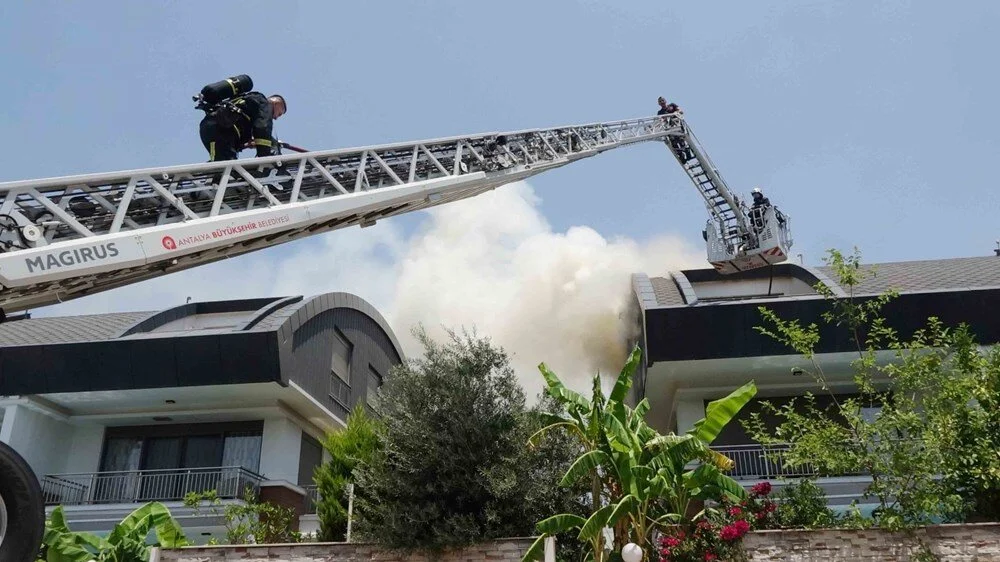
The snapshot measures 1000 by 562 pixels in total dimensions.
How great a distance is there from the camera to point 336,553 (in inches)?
555

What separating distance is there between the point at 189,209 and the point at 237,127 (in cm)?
146

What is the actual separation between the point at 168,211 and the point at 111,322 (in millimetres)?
17564

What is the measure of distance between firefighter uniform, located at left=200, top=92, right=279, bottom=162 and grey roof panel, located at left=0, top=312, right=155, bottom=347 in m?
12.9

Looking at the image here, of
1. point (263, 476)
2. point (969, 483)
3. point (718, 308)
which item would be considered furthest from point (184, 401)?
point (969, 483)

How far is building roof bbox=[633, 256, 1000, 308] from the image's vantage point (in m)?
21.5

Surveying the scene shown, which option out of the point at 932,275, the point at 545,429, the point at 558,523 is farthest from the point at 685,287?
the point at 558,523

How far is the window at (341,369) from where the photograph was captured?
83.8 feet

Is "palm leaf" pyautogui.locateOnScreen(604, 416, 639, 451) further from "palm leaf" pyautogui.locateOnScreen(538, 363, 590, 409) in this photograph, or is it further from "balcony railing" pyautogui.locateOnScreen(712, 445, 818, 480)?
"balcony railing" pyautogui.locateOnScreen(712, 445, 818, 480)

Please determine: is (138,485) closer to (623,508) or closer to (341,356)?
(341,356)

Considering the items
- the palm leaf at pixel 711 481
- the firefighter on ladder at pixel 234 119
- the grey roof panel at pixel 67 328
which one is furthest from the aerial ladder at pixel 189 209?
the grey roof panel at pixel 67 328

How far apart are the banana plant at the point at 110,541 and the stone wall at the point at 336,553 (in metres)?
1.58

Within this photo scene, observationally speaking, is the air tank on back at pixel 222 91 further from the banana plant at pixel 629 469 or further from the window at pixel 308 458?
the window at pixel 308 458

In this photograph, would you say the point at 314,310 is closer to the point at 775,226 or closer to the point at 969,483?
the point at 775,226

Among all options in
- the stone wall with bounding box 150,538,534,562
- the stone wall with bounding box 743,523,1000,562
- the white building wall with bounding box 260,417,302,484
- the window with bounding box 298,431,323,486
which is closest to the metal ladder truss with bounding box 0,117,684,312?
the stone wall with bounding box 150,538,534,562
